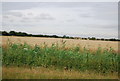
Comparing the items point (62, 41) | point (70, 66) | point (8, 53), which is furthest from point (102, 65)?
point (8, 53)

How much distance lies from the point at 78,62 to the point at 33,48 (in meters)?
2.34

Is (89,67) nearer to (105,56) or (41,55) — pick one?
(105,56)

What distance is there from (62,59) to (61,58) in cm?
6

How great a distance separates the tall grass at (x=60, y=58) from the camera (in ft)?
38.7

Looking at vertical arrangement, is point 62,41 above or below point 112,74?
above

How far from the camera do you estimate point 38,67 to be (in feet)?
37.2

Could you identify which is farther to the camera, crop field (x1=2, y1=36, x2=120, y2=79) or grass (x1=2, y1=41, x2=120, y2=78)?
grass (x1=2, y1=41, x2=120, y2=78)

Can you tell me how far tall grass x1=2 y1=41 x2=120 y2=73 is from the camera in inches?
464

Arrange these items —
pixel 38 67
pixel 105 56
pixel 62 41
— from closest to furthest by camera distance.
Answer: pixel 38 67 < pixel 105 56 < pixel 62 41

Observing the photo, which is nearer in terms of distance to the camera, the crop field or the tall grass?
the crop field

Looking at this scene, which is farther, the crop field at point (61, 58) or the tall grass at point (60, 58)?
the tall grass at point (60, 58)

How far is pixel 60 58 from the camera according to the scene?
1208 cm

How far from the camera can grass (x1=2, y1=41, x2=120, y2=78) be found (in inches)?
462

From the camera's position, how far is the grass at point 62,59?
11726mm
